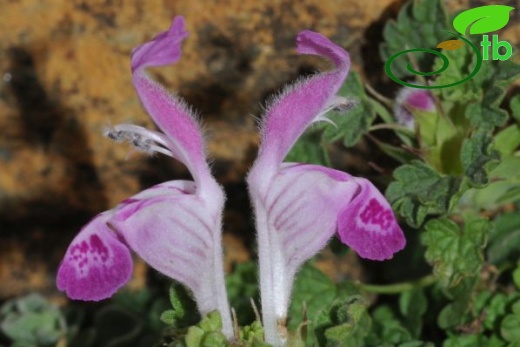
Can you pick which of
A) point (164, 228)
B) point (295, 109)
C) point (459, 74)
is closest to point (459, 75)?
point (459, 74)

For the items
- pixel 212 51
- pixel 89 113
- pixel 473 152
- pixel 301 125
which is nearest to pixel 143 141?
pixel 301 125

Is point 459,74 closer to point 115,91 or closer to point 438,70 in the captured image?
point 438,70

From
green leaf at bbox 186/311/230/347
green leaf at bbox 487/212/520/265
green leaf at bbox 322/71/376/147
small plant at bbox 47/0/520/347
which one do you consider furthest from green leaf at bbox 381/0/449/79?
green leaf at bbox 186/311/230/347

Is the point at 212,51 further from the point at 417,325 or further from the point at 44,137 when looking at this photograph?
the point at 417,325

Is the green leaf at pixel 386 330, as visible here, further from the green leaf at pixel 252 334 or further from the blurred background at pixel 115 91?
the green leaf at pixel 252 334

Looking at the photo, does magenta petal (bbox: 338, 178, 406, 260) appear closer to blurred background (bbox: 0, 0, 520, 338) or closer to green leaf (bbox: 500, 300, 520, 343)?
green leaf (bbox: 500, 300, 520, 343)
